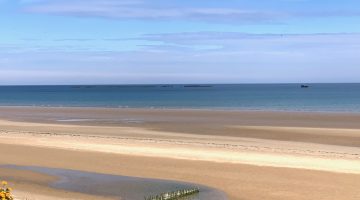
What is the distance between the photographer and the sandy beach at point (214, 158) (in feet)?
53.0

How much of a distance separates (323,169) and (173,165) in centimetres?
564

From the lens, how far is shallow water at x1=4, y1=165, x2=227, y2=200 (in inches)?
597

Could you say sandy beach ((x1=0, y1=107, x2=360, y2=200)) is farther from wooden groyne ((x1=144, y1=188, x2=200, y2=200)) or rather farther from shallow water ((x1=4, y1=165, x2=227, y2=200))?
wooden groyne ((x1=144, y1=188, x2=200, y2=200))

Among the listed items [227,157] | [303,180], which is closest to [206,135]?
[227,157]

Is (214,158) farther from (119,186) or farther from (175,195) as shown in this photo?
(175,195)

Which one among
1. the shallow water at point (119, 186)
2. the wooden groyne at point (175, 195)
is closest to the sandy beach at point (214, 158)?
the shallow water at point (119, 186)

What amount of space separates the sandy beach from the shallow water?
0.48m

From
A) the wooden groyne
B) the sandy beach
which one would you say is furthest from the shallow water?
the sandy beach

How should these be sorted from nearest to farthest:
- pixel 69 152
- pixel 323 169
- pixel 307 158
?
pixel 323 169
pixel 307 158
pixel 69 152

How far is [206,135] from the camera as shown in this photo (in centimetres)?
3297

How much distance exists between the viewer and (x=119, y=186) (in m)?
16.4

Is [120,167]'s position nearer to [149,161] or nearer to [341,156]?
[149,161]

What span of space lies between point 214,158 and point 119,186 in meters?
6.29

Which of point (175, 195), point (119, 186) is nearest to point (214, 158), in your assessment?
point (119, 186)
